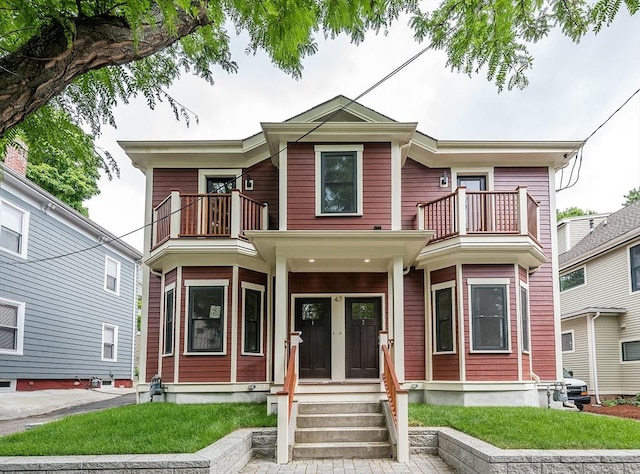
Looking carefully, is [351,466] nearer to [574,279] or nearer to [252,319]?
[252,319]

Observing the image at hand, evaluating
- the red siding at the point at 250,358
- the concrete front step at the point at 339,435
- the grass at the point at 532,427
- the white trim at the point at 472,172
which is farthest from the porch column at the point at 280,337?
the white trim at the point at 472,172

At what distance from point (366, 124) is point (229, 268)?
402 cm

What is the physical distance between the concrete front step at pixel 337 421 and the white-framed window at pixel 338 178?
4006 millimetres

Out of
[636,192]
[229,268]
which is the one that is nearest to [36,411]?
[229,268]

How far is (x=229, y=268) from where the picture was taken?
475 inches

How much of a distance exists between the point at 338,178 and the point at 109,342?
1350cm

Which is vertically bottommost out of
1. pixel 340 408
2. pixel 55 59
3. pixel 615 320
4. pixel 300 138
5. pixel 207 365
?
pixel 340 408

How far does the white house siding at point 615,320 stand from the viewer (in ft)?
61.1

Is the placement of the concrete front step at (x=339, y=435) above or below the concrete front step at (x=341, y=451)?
above

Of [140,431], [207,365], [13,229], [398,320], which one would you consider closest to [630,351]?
[398,320]

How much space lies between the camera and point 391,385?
902cm

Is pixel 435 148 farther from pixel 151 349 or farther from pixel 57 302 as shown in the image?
pixel 57 302

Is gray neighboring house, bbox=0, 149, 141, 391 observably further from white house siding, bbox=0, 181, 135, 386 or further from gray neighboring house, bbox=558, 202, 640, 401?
gray neighboring house, bbox=558, 202, 640, 401

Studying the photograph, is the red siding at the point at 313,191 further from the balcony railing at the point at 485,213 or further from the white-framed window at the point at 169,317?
the white-framed window at the point at 169,317
